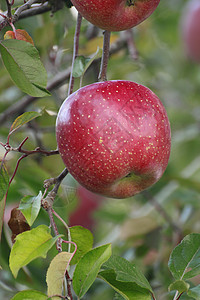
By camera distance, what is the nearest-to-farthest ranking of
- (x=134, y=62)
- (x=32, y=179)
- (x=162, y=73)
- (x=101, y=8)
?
(x=101, y=8)
(x=32, y=179)
(x=134, y=62)
(x=162, y=73)

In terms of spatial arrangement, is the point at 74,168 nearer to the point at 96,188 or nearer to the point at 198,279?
the point at 96,188

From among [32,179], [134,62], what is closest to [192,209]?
[134,62]

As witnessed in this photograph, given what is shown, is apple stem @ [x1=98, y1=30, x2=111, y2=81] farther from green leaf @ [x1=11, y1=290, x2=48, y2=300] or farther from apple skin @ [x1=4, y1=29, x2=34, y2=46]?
green leaf @ [x1=11, y1=290, x2=48, y2=300]

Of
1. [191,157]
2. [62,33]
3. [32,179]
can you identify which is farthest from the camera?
[191,157]

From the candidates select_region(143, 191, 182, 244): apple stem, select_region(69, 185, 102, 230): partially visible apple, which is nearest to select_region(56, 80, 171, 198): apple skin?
select_region(143, 191, 182, 244): apple stem

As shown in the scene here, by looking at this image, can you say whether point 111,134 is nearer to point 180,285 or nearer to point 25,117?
point 25,117

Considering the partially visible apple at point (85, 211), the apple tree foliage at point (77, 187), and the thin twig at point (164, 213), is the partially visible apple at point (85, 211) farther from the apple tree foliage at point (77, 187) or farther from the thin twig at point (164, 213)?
the thin twig at point (164, 213)

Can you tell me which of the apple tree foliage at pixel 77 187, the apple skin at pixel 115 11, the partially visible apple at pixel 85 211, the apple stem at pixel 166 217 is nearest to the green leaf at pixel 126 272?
the apple tree foliage at pixel 77 187

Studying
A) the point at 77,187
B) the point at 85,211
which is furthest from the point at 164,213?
the point at 85,211
